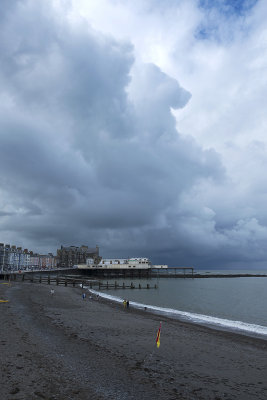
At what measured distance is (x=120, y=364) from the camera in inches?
485

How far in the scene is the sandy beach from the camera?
9.32m

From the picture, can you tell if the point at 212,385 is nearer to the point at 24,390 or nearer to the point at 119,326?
the point at 24,390

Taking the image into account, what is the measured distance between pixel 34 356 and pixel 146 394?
5749mm

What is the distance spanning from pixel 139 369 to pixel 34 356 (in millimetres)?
4793

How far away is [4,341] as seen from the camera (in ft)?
47.1

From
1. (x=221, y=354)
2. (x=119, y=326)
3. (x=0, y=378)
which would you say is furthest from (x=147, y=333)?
(x=0, y=378)

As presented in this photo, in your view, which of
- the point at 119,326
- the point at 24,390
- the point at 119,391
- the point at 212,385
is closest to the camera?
the point at 24,390

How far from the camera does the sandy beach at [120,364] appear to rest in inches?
367

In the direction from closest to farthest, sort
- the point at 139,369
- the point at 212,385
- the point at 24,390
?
the point at 24,390, the point at 212,385, the point at 139,369

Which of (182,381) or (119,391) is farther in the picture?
(182,381)

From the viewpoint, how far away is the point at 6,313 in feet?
76.2

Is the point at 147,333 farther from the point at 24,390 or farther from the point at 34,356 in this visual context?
the point at 24,390

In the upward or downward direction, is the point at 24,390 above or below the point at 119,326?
above

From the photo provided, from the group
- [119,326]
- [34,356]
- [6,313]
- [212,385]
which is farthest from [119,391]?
[6,313]
